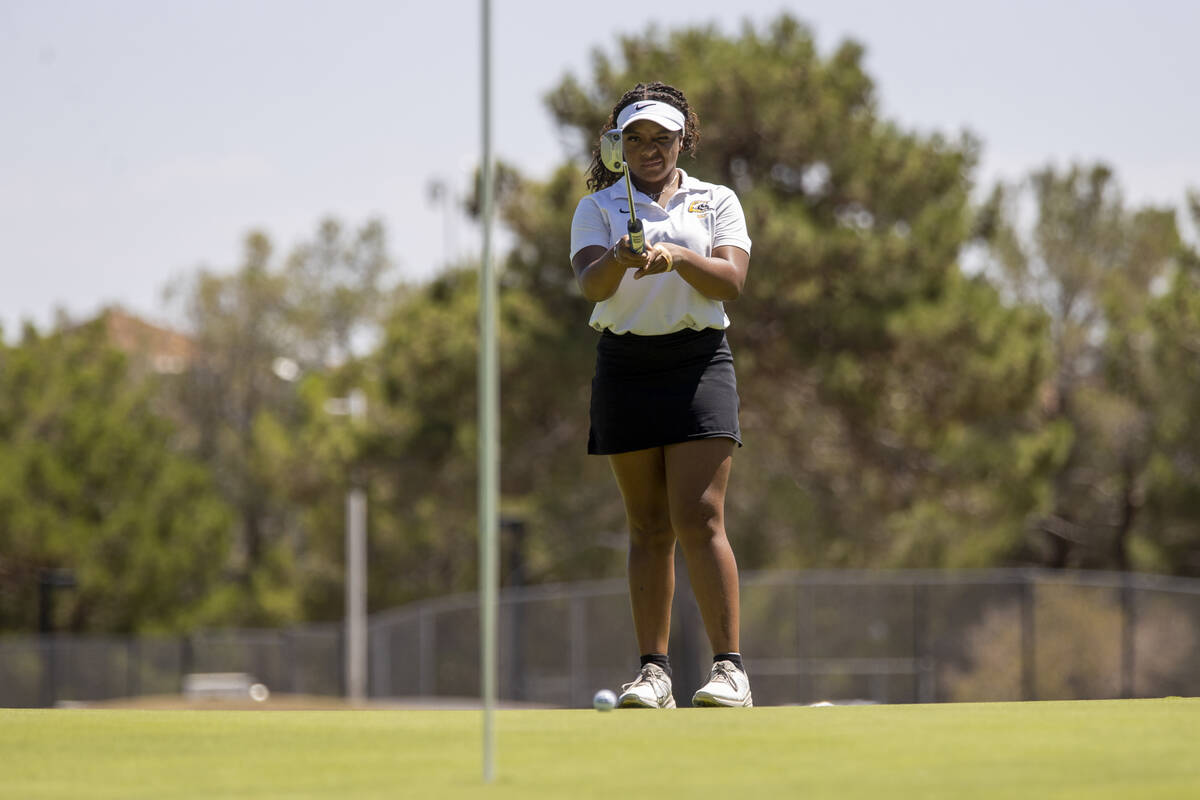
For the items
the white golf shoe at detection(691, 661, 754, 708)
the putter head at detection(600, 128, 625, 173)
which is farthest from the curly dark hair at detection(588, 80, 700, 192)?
the white golf shoe at detection(691, 661, 754, 708)

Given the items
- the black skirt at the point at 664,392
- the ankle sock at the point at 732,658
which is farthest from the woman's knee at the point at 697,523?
the ankle sock at the point at 732,658

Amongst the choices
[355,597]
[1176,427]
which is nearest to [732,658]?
[1176,427]

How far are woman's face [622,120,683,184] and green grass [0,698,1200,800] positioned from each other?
185cm

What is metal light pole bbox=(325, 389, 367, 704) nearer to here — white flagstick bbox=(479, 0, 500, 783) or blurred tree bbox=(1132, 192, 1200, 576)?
blurred tree bbox=(1132, 192, 1200, 576)

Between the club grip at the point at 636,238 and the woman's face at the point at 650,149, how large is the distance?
0.57m

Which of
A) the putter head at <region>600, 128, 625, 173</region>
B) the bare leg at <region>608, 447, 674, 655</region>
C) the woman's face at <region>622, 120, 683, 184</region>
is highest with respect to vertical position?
the woman's face at <region>622, 120, 683, 184</region>

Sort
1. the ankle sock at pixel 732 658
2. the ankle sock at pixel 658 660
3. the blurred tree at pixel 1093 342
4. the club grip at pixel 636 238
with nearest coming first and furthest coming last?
the club grip at pixel 636 238 → the ankle sock at pixel 732 658 → the ankle sock at pixel 658 660 → the blurred tree at pixel 1093 342

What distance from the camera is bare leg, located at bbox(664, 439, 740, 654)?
566 cm

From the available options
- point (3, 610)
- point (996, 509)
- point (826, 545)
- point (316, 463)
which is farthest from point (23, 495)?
point (996, 509)

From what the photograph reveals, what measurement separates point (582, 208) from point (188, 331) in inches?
2018

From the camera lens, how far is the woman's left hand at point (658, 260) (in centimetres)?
538

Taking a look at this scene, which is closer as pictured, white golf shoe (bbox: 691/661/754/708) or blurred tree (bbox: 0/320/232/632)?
white golf shoe (bbox: 691/661/754/708)

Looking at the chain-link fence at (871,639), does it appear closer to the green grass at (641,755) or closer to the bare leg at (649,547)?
the bare leg at (649,547)

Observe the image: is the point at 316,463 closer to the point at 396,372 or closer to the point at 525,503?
the point at 525,503
